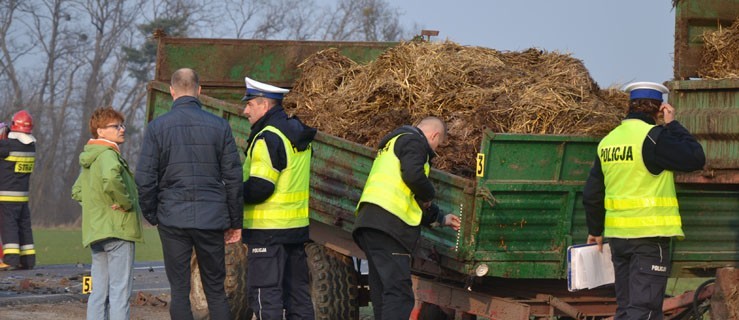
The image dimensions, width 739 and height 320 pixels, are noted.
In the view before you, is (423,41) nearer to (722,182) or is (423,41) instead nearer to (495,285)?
(495,285)

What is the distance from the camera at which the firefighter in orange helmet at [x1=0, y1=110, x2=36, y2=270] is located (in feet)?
48.8

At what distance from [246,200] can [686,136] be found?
291 cm

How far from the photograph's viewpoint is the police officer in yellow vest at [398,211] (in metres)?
8.38

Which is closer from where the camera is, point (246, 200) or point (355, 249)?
point (246, 200)

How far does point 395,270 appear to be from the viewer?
27.7 feet

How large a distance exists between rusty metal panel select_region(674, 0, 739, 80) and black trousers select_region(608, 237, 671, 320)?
163 centimetres

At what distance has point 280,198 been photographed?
8492 millimetres

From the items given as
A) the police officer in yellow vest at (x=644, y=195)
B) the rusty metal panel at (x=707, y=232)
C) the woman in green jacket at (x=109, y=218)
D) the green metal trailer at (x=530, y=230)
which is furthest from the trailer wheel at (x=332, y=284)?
the police officer in yellow vest at (x=644, y=195)

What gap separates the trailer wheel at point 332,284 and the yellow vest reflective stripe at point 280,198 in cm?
179

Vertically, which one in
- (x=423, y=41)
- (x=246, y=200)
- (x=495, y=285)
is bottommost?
(x=495, y=285)

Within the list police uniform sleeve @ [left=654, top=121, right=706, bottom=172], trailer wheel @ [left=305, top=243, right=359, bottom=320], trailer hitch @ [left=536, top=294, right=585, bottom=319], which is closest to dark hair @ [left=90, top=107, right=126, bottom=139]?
trailer wheel @ [left=305, top=243, right=359, bottom=320]

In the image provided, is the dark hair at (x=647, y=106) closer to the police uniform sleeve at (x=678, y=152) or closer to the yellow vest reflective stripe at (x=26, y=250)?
the police uniform sleeve at (x=678, y=152)

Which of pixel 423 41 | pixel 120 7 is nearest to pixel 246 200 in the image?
pixel 423 41

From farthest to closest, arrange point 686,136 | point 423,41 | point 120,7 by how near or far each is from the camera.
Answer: point 120,7 → point 423,41 → point 686,136
